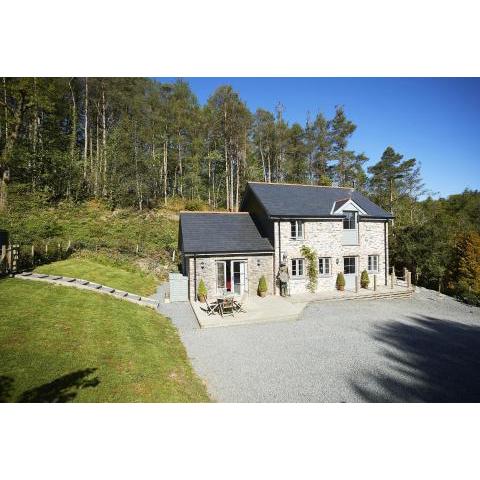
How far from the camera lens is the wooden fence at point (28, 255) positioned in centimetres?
1339

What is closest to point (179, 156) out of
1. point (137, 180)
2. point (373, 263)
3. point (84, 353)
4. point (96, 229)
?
point (137, 180)

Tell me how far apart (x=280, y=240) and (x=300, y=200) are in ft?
14.1

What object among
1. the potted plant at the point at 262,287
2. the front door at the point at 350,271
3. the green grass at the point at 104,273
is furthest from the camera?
the front door at the point at 350,271

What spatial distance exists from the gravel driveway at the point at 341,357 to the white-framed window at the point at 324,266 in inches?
177

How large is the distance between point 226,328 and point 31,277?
10599mm

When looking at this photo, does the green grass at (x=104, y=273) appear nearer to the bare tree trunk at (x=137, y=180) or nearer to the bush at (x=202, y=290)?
the bush at (x=202, y=290)

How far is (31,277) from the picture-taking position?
13586 millimetres

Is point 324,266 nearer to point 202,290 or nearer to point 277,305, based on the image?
point 277,305

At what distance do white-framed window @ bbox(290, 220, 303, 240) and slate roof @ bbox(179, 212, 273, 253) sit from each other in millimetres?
1921

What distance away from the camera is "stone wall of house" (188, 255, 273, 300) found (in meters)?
16.2

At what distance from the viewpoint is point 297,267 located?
1848 centimetres

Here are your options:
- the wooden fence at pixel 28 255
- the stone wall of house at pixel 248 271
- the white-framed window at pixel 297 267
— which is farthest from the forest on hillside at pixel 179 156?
the stone wall of house at pixel 248 271

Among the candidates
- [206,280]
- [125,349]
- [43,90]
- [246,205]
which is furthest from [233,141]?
[125,349]
